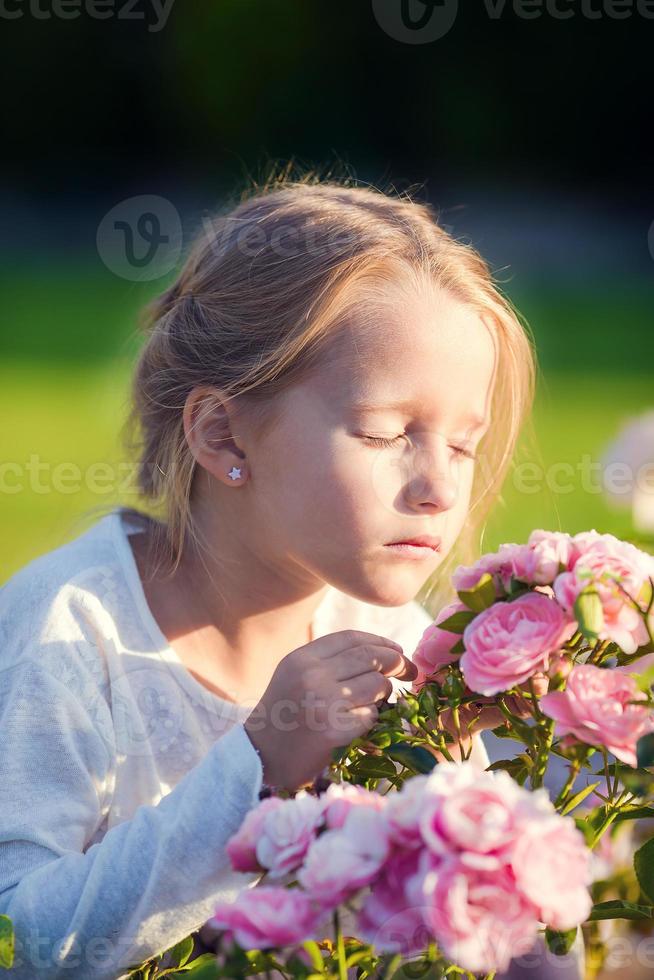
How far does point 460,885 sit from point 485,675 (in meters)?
0.25

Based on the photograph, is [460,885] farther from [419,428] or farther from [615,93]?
[615,93]

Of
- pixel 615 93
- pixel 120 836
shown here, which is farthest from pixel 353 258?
pixel 615 93

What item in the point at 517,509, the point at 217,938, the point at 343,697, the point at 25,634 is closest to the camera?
the point at 343,697

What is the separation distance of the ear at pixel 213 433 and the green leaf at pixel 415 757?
2.02ft

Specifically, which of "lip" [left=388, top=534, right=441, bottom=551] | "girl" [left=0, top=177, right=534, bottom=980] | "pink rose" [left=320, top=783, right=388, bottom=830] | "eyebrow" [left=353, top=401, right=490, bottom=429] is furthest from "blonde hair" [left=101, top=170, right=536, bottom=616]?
"pink rose" [left=320, top=783, right=388, bottom=830]

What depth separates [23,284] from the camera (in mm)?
9391

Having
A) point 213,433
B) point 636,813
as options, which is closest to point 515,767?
point 636,813

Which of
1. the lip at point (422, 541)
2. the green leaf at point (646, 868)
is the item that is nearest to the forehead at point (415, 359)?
the lip at point (422, 541)

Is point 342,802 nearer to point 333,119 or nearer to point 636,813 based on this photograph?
point 636,813

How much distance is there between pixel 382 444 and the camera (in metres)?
1.47

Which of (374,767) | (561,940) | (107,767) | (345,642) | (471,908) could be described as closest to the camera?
(471,908)

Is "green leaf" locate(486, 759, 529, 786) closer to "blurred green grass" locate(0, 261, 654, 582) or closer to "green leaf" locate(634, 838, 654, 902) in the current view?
"green leaf" locate(634, 838, 654, 902)

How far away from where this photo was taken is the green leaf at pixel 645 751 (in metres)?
0.96

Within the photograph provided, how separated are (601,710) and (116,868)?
564mm
